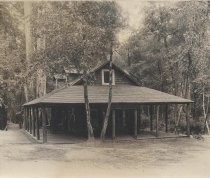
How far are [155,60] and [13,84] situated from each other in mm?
8636

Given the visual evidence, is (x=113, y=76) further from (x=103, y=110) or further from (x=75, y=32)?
(x=75, y=32)

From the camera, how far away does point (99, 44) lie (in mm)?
14797

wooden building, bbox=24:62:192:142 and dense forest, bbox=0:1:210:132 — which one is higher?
dense forest, bbox=0:1:210:132

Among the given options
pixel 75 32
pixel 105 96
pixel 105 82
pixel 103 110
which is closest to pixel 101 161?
pixel 75 32

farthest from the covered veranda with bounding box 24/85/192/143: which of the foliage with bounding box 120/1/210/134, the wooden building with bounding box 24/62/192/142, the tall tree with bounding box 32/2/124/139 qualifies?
the tall tree with bounding box 32/2/124/139

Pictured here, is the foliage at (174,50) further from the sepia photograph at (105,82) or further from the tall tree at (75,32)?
the tall tree at (75,32)

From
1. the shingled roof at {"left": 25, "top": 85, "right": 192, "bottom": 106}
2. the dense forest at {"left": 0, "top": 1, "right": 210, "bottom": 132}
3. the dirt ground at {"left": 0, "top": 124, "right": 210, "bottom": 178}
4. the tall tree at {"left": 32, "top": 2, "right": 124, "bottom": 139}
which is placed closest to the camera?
the dirt ground at {"left": 0, "top": 124, "right": 210, "bottom": 178}

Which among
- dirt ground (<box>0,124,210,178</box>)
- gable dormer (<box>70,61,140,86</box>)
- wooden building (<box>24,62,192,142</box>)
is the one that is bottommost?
dirt ground (<box>0,124,210,178</box>)

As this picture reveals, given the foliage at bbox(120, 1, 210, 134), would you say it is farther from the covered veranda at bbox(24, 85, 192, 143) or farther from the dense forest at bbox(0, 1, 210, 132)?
the covered veranda at bbox(24, 85, 192, 143)

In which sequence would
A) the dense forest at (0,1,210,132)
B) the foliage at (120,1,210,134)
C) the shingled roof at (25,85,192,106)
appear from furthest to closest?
the shingled roof at (25,85,192,106)
the foliage at (120,1,210,134)
the dense forest at (0,1,210,132)

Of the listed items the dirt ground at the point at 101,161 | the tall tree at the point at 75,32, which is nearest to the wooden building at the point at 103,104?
the tall tree at the point at 75,32

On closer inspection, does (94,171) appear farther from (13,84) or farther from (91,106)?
(91,106)

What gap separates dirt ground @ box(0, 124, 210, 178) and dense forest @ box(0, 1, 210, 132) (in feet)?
7.50

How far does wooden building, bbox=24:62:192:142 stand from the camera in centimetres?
1719
